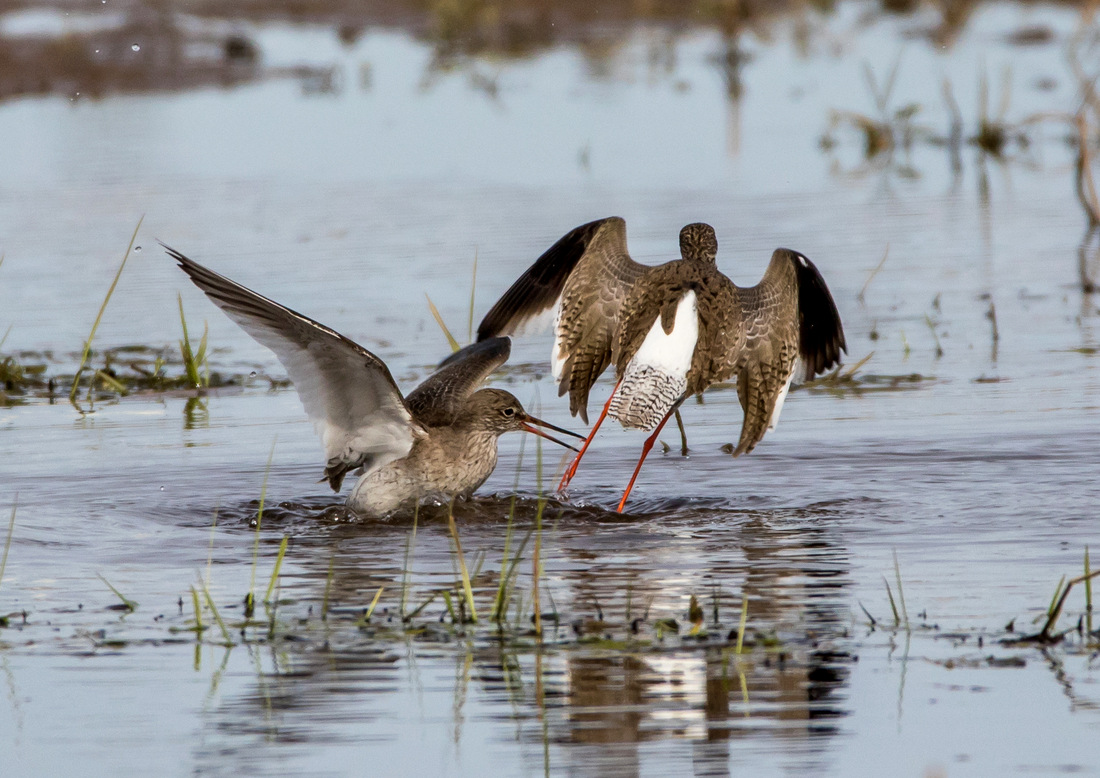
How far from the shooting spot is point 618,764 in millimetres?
3994

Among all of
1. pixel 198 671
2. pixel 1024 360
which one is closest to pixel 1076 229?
pixel 1024 360

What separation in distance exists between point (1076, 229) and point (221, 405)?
652 centimetres

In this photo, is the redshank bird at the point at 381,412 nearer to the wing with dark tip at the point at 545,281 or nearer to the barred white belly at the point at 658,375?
the wing with dark tip at the point at 545,281

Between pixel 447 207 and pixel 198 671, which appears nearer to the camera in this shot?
pixel 198 671

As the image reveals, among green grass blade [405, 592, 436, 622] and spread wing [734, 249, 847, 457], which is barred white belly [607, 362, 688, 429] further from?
green grass blade [405, 592, 436, 622]

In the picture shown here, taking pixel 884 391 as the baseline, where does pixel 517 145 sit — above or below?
above

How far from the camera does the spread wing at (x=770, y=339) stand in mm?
7137

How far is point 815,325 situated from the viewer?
24.4 ft

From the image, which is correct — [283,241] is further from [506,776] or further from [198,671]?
[506,776]

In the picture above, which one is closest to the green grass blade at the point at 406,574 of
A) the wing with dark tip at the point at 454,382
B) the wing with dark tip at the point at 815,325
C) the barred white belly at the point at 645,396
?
the wing with dark tip at the point at 454,382

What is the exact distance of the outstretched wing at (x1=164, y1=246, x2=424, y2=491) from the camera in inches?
252

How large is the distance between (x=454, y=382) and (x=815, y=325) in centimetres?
162

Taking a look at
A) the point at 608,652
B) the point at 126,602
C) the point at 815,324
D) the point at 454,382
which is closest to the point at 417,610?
the point at 608,652

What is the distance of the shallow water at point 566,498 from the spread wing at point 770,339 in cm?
32
